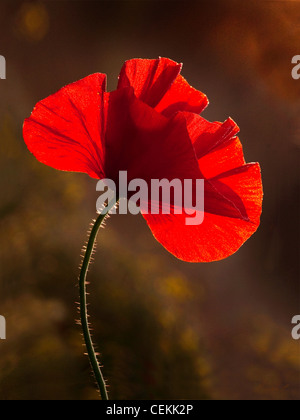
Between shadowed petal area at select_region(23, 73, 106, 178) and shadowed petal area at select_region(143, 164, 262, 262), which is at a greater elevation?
shadowed petal area at select_region(23, 73, 106, 178)

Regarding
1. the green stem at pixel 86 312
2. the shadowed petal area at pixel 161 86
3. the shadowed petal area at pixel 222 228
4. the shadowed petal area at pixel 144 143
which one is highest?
the shadowed petal area at pixel 161 86

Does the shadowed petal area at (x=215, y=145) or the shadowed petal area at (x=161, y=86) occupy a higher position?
the shadowed petal area at (x=161, y=86)

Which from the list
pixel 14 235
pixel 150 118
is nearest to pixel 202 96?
pixel 150 118

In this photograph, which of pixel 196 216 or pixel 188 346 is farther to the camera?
pixel 188 346

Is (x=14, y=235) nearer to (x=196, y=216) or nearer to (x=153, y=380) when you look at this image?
(x=153, y=380)

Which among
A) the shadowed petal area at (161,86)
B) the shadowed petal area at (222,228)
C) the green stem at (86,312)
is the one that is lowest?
the green stem at (86,312)

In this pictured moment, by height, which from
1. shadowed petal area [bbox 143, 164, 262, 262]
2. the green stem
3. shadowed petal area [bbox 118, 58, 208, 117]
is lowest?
the green stem

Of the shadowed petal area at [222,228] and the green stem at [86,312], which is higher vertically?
the shadowed petal area at [222,228]
